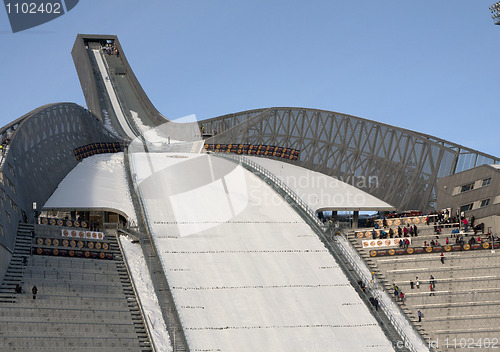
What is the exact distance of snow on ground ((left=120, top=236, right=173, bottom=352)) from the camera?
3956 centimetres

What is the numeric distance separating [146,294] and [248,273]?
21.8 feet

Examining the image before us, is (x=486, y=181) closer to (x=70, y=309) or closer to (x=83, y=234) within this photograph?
(x=83, y=234)

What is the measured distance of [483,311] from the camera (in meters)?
44.2

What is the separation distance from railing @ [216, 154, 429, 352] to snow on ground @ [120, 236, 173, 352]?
Result: 12051mm

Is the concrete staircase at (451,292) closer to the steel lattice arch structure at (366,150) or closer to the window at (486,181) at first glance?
the window at (486,181)

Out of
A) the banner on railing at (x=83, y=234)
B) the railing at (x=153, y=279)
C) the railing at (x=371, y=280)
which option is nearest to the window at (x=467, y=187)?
the railing at (x=371, y=280)

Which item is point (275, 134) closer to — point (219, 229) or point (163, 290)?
point (219, 229)

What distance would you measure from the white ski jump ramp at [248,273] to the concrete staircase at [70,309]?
2.88 meters

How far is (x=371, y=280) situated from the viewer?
1879 inches

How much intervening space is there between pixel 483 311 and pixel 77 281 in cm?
2171

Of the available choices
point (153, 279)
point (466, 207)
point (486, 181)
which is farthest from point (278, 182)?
point (153, 279)

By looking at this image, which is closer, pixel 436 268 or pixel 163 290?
pixel 163 290

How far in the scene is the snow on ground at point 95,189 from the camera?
54656 millimetres

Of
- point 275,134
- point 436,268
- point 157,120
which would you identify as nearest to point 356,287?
point 436,268
